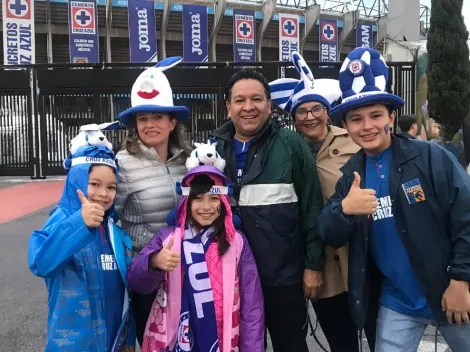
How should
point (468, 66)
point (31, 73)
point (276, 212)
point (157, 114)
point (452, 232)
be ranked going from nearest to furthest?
point (452, 232) → point (276, 212) → point (157, 114) → point (31, 73) → point (468, 66)

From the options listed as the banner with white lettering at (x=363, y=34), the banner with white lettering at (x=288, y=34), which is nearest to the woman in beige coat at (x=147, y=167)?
the banner with white lettering at (x=288, y=34)

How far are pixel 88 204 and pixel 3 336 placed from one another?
7.54 ft

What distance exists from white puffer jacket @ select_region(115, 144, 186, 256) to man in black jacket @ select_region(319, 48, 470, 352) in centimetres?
89

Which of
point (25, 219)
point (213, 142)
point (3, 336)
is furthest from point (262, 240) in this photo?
point (25, 219)

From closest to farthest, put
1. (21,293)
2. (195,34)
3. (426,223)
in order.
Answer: (426,223), (21,293), (195,34)

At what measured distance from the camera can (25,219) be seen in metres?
7.46

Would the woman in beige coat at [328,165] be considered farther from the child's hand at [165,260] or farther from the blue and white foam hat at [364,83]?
the child's hand at [165,260]

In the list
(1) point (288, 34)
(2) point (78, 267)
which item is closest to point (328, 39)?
(1) point (288, 34)

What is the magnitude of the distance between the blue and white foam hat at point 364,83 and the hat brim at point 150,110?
924mm

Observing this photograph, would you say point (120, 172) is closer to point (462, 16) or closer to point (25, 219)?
point (25, 219)

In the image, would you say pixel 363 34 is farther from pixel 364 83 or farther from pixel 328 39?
pixel 364 83

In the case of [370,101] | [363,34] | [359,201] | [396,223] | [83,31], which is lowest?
[396,223]

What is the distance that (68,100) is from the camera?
11.0 m

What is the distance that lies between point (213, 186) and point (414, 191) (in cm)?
100
